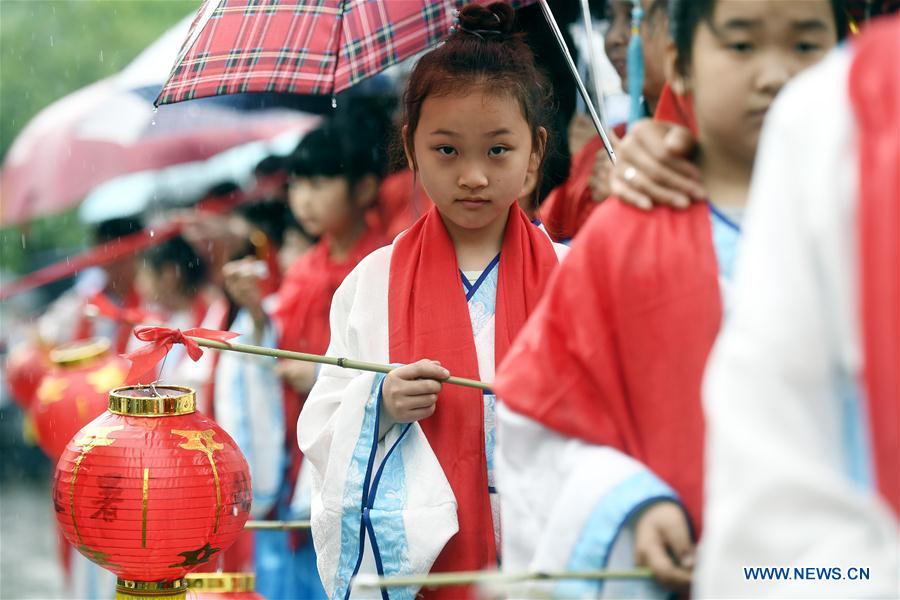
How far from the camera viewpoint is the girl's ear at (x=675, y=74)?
2.26 meters

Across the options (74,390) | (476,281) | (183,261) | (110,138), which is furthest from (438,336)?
(183,261)

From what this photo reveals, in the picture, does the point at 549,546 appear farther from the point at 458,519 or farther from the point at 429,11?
the point at 429,11

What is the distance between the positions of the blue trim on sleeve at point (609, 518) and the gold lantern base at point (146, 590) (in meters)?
1.53

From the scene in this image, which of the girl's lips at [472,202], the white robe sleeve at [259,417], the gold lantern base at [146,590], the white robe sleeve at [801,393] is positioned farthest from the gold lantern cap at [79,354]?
the white robe sleeve at [801,393]

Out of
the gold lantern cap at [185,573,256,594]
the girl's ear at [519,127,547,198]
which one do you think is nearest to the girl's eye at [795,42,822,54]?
the girl's ear at [519,127,547,198]

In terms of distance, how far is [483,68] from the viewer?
3.25 meters

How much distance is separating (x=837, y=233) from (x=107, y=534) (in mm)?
2199

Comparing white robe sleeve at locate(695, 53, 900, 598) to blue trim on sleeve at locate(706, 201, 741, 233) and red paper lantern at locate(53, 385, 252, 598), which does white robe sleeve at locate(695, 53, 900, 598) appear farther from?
red paper lantern at locate(53, 385, 252, 598)

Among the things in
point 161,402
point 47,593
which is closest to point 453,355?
point 161,402

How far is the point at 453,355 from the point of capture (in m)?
3.18

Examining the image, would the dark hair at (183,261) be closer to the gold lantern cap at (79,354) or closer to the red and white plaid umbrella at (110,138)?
the red and white plaid umbrella at (110,138)

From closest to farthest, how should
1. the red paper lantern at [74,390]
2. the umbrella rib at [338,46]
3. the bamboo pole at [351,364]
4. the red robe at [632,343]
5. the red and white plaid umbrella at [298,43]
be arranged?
the red robe at [632,343], the bamboo pole at [351,364], the red and white plaid umbrella at [298,43], the umbrella rib at [338,46], the red paper lantern at [74,390]

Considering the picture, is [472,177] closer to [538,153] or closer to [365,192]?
[538,153]

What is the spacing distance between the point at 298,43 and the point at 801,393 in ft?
8.60
